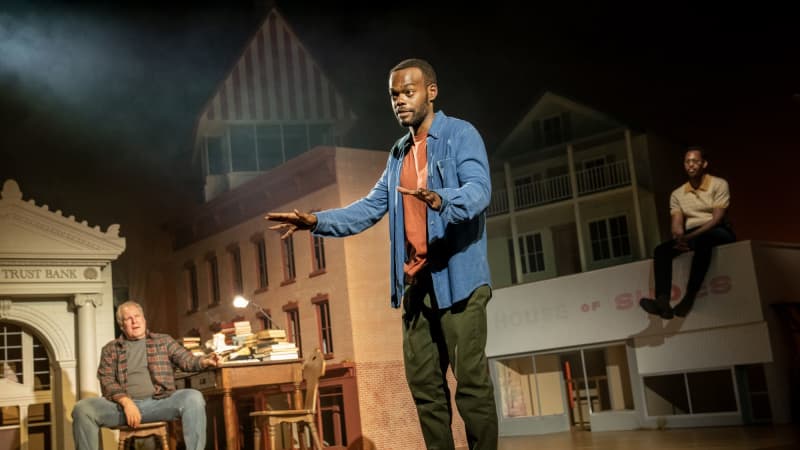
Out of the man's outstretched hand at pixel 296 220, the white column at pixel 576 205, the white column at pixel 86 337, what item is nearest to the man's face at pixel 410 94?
the man's outstretched hand at pixel 296 220

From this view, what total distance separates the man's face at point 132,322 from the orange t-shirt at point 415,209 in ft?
9.87

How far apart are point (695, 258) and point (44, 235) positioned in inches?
275

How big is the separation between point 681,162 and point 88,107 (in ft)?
31.0

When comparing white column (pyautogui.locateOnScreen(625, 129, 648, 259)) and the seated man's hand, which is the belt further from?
white column (pyautogui.locateOnScreen(625, 129, 648, 259))

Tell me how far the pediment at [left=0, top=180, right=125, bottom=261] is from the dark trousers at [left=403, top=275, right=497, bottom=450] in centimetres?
667

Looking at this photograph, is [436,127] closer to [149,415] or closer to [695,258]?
[149,415]

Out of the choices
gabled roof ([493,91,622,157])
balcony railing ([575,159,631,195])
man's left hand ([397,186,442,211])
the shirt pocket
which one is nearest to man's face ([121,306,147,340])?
the shirt pocket

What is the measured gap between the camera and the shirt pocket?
2701 mm

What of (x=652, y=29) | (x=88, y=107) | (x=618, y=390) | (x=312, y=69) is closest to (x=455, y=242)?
(x=88, y=107)

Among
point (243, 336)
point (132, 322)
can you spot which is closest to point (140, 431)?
point (132, 322)

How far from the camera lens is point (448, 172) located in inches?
107

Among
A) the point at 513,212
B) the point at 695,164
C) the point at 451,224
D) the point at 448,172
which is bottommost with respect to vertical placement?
the point at 451,224

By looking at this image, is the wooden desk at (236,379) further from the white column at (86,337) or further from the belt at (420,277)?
the belt at (420,277)

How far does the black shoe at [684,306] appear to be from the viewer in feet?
32.9
